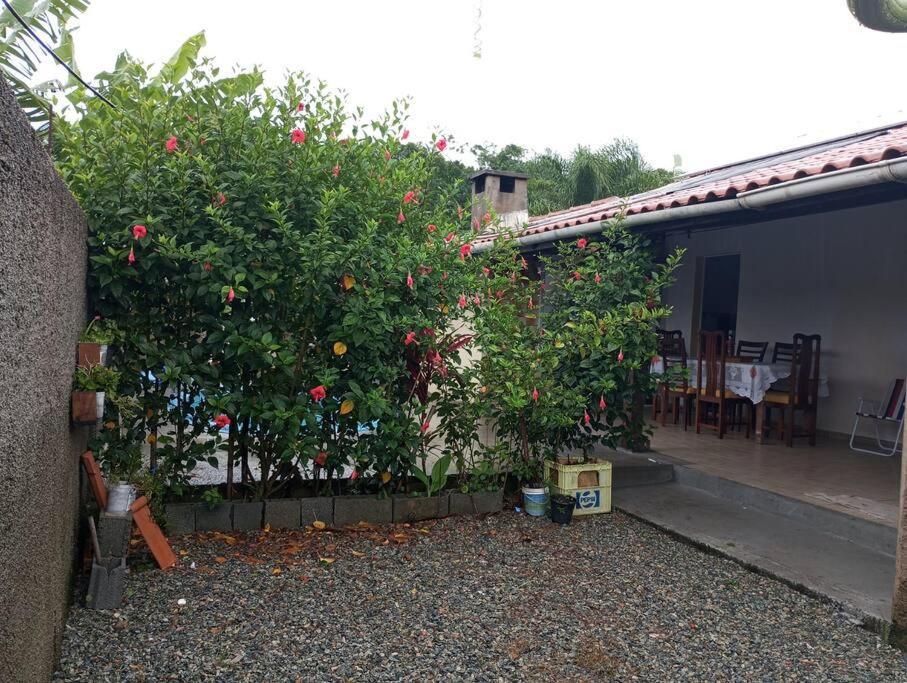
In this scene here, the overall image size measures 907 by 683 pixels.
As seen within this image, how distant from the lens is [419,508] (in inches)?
191

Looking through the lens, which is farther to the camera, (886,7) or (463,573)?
(886,7)

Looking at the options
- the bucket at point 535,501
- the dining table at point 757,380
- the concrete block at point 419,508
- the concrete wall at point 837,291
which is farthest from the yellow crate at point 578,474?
the concrete wall at point 837,291

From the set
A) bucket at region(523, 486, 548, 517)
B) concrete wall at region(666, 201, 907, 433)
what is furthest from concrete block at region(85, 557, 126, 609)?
concrete wall at region(666, 201, 907, 433)

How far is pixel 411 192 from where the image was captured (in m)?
4.60

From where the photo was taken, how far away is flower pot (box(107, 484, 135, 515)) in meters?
3.46

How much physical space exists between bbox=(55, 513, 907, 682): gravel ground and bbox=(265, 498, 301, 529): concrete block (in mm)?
110

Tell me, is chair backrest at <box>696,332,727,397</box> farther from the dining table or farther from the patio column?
the patio column

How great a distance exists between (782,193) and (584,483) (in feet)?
7.76

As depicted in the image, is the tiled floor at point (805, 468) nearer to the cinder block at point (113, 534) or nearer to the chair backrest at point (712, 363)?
the chair backrest at point (712, 363)

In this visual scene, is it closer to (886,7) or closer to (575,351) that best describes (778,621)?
(575,351)

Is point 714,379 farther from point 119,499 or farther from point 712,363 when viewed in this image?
point 119,499

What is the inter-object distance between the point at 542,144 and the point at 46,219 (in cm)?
3043

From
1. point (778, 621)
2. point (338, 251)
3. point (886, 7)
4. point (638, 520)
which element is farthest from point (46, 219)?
point (886, 7)

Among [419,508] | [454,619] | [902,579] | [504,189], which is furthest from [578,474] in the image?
[504,189]
